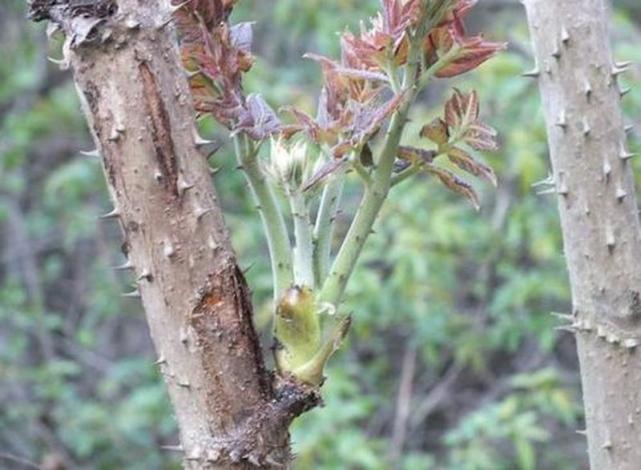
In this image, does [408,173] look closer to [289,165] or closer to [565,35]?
[289,165]

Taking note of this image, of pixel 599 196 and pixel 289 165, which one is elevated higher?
pixel 289 165

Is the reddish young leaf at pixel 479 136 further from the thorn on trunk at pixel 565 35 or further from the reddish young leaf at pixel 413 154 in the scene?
the thorn on trunk at pixel 565 35

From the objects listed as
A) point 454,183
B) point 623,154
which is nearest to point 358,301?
point 623,154

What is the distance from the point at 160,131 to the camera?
718 millimetres

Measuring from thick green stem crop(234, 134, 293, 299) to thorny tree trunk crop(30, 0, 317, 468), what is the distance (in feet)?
0.12

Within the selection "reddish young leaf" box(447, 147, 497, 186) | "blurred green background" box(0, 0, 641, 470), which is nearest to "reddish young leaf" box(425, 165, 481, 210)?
"reddish young leaf" box(447, 147, 497, 186)

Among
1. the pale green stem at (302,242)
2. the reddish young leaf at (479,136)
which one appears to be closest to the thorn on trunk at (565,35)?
the reddish young leaf at (479,136)

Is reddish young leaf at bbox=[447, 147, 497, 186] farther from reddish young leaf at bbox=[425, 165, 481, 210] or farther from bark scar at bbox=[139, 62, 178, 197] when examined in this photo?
bark scar at bbox=[139, 62, 178, 197]

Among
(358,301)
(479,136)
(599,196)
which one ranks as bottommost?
(358,301)

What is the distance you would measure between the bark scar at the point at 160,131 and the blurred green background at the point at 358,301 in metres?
1.40

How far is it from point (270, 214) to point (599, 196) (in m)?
0.30

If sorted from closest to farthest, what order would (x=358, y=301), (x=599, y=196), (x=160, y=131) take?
(x=160, y=131)
(x=599, y=196)
(x=358, y=301)

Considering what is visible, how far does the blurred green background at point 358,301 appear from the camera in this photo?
2.34 m

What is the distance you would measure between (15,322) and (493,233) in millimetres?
1243
